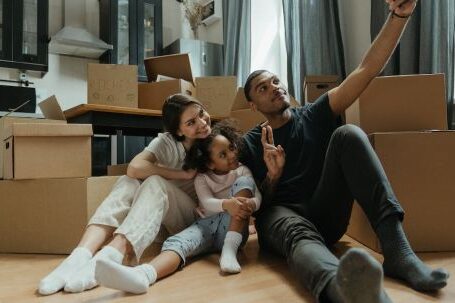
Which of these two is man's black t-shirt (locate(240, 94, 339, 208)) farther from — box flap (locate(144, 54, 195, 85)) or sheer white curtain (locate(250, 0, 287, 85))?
sheer white curtain (locate(250, 0, 287, 85))

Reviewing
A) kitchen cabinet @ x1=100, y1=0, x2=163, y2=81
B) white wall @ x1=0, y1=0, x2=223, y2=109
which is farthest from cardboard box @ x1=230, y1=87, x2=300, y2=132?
white wall @ x1=0, y1=0, x2=223, y2=109

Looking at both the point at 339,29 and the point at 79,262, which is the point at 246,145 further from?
the point at 339,29

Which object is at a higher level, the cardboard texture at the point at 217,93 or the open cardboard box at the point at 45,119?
the cardboard texture at the point at 217,93

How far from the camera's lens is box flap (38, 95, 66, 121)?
1.95m

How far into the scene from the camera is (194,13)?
4.33 meters

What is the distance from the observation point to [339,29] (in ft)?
9.16

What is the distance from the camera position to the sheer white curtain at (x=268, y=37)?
3529mm

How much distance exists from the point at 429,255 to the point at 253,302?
768mm

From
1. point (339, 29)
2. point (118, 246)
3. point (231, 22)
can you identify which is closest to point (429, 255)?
point (118, 246)

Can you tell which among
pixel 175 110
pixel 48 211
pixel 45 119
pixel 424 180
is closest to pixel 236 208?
pixel 175 110

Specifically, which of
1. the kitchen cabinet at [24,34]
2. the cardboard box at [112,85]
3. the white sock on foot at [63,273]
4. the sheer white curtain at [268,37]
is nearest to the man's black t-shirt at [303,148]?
the white sock on foot at [63,273]

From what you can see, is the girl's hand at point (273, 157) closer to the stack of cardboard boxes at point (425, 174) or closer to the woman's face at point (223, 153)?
the woman's face at point (223, 153)

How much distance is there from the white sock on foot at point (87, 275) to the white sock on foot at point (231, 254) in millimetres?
333

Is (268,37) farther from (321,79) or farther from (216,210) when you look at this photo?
(216,210)
